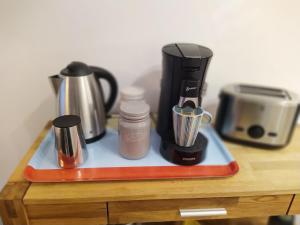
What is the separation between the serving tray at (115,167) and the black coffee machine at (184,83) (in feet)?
0.11

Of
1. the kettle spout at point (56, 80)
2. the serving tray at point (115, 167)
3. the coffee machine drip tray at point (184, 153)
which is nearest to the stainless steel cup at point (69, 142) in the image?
the serving tray at point (115, 167)

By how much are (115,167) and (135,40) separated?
0.46 meters

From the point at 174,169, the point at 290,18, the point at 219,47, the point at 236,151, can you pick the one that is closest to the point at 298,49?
the point at 290,18

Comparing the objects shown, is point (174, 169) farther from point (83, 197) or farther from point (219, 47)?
point (219, 47)

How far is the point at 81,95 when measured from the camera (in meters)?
0.74

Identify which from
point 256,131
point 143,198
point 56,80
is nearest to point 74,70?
point 56,80

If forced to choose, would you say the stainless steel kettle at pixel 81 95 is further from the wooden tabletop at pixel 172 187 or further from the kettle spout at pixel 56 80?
the wooden tabletop at pixel 172 187

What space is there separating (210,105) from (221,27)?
303mm

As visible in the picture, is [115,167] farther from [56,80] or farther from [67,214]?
[56,80]

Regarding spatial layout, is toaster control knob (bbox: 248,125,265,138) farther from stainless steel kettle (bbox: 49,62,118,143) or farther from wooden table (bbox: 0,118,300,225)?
stainless steel kettle (bbox: 49,62,118,143)

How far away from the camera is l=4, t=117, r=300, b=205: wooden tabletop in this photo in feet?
1.99

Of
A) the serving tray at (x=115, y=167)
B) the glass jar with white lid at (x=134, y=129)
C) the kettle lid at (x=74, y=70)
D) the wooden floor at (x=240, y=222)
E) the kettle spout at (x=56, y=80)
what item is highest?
the kettle lid at (x=74, y=70)

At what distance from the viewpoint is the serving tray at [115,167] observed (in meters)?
0.65

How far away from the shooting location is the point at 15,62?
888 mm
